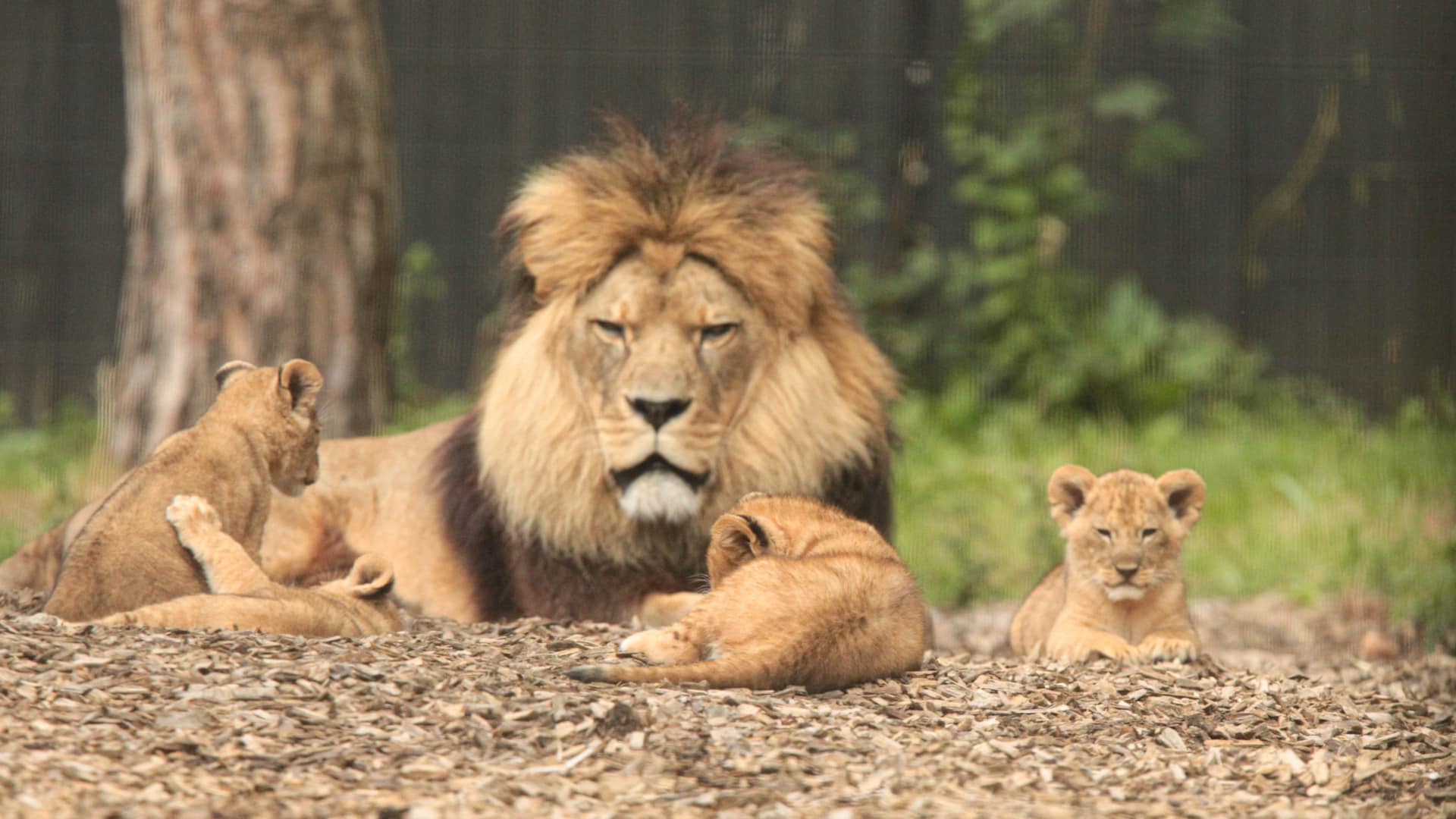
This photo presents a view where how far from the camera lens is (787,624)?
3.49m

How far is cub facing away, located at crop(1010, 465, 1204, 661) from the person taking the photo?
4.51m

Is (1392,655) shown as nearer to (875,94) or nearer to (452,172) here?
(875,94)

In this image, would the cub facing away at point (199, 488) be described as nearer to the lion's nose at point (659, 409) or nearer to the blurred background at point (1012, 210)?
the lion's nose at point (659, 409)

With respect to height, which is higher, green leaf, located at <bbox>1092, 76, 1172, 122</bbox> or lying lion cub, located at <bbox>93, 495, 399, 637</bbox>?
green leaf, located at <bbox>1092, 76, 1172, 122</bbox>

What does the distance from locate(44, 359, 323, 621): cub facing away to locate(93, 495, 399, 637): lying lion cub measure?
0.04 meters

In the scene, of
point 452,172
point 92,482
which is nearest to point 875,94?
point 452,172

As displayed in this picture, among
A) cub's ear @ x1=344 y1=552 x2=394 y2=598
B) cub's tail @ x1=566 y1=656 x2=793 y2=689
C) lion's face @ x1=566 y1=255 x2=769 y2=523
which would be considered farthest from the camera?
lion's face @ x1=566 y1=255 x2=769 y2=523

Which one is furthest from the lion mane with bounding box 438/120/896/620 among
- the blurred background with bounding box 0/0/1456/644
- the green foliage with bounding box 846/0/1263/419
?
the green foliage with bounding box 846/0/1263/419

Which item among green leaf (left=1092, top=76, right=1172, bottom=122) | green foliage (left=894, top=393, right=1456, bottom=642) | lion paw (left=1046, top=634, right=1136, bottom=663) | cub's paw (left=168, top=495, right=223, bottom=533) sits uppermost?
green leaf (left=1092, top=76, right=1172, bottom=122)

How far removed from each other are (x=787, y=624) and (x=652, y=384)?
1.11 metres

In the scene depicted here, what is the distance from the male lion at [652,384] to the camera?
4570 mm

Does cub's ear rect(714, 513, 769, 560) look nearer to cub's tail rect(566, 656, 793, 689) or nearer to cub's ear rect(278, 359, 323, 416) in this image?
cub's tail rect(566, 656, 793, 689)

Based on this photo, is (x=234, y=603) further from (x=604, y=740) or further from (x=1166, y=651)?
(x=1166, y=651)

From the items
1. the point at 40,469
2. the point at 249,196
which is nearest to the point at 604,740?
the point at 249,196
